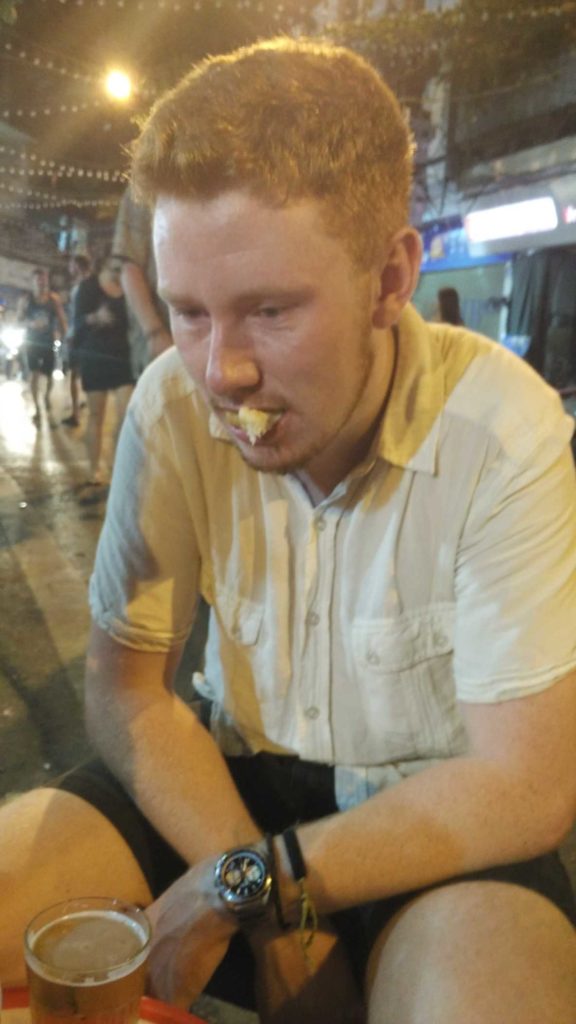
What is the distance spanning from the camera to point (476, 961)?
1.11 m

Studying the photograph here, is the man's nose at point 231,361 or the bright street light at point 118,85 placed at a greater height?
the bright street light at point 118,85

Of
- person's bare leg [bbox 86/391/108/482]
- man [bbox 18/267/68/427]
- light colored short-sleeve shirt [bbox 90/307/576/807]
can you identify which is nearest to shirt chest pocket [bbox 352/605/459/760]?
light colored short-sleeve shirt [bbox 90/307/576/807]

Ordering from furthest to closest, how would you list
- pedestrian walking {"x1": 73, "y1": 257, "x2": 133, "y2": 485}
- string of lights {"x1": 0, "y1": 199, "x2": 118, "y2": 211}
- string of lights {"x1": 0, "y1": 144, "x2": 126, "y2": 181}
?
string of lights {"x1": 0, "y1": 199, "x2": 118, "y2": 211}, string of lights {"x1": 0, "y1": 144, "x2": 126, "y2": 181}, pedestrian walking {"x1": 73, "y1": 257, "x2": 133, "y2": 485}

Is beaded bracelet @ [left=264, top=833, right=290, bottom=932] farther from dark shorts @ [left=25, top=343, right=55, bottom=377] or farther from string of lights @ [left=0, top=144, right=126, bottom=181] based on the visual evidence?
dark shorts @ [left=25, top=343, right=55, bottom=377]

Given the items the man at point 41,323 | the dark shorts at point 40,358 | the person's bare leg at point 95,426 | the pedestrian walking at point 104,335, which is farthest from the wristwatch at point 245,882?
the dark shorts at point 40,358

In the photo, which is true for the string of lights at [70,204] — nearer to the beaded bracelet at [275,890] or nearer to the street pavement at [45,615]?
the street pavement at [45,615]

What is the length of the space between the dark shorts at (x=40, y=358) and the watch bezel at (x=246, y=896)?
9113 mm

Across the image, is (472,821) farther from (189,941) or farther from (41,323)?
(41,323)

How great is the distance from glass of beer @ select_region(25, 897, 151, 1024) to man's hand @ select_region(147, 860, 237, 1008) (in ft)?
0.78

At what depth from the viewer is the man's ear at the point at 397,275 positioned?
1.32 metres

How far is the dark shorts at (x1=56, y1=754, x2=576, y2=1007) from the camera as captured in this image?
4.26 feet

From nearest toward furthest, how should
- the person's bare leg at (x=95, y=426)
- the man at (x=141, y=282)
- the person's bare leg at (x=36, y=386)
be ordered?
the man at (x=141, y=282) < the person's bare leg at (x=95, y=426) < the person's bare leg at (x=36, y=386)

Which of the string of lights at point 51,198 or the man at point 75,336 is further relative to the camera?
the string of lights at point 51,198

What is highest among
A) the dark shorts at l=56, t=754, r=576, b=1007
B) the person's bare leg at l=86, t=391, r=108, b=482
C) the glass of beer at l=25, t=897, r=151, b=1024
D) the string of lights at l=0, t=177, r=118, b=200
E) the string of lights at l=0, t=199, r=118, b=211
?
the string of lights at l=0, t=177, r=118, b=200
